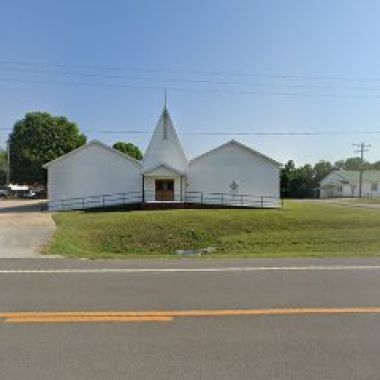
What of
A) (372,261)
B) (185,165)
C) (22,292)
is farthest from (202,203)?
(22,292)

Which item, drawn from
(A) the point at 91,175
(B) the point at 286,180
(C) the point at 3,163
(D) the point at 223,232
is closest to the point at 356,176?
(B) the point at 286,180

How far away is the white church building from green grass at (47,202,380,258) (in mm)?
8892

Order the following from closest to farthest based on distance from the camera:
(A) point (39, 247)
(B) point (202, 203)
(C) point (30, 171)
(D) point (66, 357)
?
(D) point (66, 357) → (A) point (39, 247) → (B) point (202, 203) → (C) point (30, 171)

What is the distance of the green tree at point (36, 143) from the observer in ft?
257

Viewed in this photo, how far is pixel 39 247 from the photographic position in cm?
1784

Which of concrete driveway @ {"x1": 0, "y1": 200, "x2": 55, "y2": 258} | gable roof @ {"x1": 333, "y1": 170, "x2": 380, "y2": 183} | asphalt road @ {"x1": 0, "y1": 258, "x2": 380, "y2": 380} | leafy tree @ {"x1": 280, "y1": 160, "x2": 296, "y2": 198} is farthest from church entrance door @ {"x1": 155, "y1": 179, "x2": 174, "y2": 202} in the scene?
gable roof @ {"x1": 333, "y1": 170, "x2": 380, "y2": 183}

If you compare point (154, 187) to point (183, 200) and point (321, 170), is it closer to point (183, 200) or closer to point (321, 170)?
point (183, 200)

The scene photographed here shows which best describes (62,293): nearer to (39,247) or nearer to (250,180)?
(39,247)

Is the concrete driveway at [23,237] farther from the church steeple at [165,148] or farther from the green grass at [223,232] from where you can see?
the church steeple at [165,148]

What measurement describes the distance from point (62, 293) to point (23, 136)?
74.6 meters

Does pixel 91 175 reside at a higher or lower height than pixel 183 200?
higher

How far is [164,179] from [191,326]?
3765 centimetres

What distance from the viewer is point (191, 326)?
271 inches

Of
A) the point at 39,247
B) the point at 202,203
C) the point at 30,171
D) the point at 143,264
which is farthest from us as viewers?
the point at 30,171
